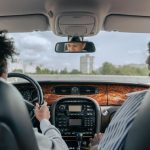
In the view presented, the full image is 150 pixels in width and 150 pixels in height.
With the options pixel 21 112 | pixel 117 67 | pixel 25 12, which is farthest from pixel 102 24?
pixel 21 112

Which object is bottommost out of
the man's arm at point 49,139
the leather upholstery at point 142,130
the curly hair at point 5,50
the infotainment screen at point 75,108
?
the infotainment screen at point 75,108

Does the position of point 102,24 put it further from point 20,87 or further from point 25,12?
point 20,87

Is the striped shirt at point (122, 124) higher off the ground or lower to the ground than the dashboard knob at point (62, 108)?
higher

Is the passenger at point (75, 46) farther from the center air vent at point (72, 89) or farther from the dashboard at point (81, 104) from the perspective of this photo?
the center air vent at point (72, 89)

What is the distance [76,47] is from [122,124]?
9.56 ft

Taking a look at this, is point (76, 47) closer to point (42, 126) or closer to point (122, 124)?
point (42, 126)

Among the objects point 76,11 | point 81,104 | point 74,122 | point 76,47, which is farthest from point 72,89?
point 76,11

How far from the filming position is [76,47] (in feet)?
18.4

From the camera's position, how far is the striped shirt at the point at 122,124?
2678 mm

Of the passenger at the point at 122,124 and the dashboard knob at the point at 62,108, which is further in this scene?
the dashboard knob at the point at 62,108

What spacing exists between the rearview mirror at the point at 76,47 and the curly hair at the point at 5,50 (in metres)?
2.14

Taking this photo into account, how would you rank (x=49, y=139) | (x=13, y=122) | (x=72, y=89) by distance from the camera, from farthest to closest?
(x=72, y=89) → (x=49, y=139) → (x=13, y=122)

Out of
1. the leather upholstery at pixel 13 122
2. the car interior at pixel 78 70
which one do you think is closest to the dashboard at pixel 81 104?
the car interior at pixel 78 70

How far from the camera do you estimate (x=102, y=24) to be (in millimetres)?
5523
